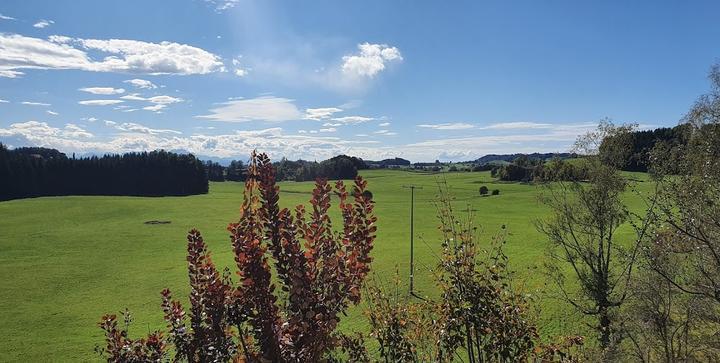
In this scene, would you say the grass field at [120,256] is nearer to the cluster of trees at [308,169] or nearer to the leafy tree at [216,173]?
the cluster of trees at [308,169]

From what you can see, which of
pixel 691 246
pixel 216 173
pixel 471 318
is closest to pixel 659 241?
pixel 691 246

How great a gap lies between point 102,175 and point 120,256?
7586cm

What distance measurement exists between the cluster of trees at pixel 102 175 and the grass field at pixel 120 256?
882 inches

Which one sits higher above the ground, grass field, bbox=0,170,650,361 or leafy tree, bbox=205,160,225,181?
leafy tree, bbox=205,160,225,181

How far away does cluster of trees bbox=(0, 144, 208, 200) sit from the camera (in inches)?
4161

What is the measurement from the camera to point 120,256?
54.6 metres

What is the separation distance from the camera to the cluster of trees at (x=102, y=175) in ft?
347

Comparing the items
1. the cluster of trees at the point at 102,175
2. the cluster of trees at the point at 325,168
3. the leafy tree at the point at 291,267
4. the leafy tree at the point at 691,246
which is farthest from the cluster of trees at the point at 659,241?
the cluster of trees at the point at 102,175

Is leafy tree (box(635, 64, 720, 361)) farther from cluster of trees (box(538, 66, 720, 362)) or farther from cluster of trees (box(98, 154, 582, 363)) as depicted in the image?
cluster of trees (box(98, 154, 582, 363))

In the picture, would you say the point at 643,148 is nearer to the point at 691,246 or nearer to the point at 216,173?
the point at 691,246

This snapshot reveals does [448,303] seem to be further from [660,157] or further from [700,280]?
[660,157]

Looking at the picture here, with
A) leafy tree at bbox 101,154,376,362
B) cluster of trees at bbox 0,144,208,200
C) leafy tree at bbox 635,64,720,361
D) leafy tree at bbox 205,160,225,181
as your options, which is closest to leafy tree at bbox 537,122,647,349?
leafy tree at bbox 635,64,720,361

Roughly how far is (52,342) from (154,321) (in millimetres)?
5865

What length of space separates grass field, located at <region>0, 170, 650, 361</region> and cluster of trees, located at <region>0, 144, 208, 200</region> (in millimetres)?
22391
